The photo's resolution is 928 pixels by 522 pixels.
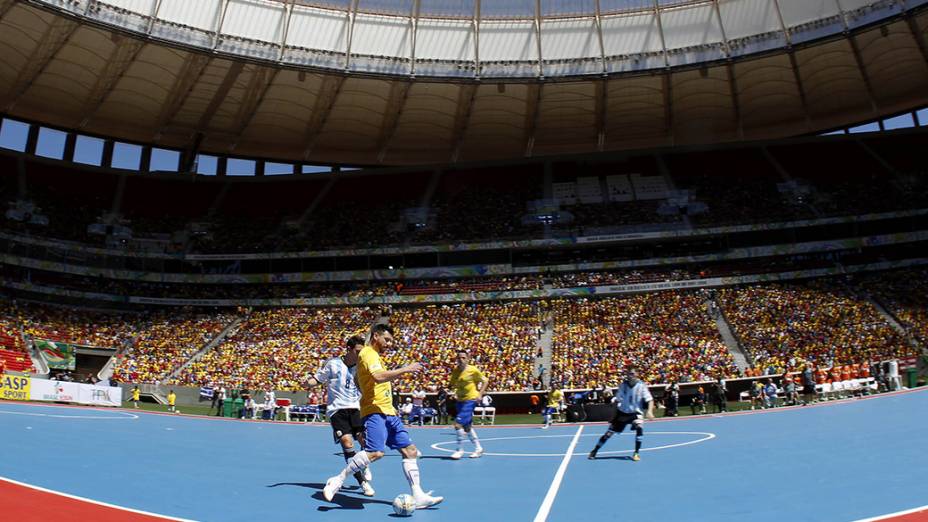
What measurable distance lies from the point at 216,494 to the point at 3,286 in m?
44.6

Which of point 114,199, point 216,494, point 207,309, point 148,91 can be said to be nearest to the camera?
point 216,494

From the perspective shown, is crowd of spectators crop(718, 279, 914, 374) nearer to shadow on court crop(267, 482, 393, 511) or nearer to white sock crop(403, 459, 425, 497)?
shadow on court crop(267, 482, 393, 511)

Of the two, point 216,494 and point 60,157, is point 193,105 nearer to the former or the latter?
point 60,157

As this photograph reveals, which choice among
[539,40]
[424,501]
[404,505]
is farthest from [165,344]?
[404,505]

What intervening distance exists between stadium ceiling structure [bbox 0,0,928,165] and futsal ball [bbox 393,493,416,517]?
3454 centimetres

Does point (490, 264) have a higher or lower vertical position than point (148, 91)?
lower

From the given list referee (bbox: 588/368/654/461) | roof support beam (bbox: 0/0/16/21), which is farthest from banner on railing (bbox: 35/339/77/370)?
referee (bbox: 588/368/654/461)

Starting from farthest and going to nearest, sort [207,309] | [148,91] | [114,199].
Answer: [114,199] → [207,309] → [148,91]

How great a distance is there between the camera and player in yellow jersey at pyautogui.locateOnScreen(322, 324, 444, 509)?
8067 mm

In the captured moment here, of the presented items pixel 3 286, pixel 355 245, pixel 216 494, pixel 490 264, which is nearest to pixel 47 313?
pixel 3 286

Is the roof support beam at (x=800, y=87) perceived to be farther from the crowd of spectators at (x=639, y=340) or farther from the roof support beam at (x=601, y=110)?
the crowd of spectators at (x=639, y=340)

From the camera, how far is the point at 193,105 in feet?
148

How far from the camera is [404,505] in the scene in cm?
745

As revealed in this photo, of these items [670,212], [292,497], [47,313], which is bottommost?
[292,497]
